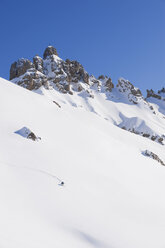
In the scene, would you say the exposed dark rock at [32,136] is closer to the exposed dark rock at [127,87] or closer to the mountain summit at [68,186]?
the mountain summit at [68,186]

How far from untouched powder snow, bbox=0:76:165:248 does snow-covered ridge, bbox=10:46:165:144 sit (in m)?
49.0

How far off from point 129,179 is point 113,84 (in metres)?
111

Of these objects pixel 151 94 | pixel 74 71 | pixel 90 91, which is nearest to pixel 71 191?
pixel 90 91

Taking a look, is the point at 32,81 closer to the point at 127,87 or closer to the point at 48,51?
the point at 48,51

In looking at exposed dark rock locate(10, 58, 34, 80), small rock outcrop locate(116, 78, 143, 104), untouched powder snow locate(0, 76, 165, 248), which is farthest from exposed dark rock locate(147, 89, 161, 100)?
untouched powder snow locate(0, 76, 165, 248)

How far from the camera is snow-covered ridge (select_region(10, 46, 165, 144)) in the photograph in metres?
77.1

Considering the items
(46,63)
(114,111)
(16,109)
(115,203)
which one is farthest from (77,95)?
(115,203)

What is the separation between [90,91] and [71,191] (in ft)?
309

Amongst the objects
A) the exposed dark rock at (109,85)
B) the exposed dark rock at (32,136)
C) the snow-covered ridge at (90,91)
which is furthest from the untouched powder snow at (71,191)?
the exposed dark rock at (109,85)

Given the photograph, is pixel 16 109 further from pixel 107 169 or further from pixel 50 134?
pixel 107 169

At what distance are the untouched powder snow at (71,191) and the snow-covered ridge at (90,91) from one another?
49.0 meters

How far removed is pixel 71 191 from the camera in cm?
1314

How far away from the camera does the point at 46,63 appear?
108m

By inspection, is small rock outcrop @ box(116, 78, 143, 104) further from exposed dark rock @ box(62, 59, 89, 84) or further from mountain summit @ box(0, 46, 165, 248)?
mountain summit @ box(0, 46, 165, 248)
